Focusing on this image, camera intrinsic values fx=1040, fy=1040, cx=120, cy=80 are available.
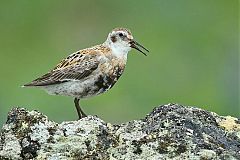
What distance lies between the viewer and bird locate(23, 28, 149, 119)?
43.1 ft

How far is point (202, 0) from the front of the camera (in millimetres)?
35000

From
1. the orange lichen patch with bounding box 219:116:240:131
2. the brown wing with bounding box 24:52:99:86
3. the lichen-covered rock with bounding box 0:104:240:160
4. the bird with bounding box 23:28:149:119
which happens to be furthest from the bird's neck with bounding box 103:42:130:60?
the lichen-covered rock with bounding box 0:104:240:160

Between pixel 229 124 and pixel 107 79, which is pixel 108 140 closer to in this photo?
pixel 229 124

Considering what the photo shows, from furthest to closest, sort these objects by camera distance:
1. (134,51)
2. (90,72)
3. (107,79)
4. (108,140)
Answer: (134,51) → (90,72) → (107,79) → (108,140)

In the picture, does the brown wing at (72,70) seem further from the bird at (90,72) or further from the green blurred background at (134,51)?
the green blurred background at (134,51)

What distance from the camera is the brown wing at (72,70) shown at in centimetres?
1331

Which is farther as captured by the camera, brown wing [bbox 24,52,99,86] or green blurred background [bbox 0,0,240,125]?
green blurred background [bbox 0,0,240,125]

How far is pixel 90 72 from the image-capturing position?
523 inches

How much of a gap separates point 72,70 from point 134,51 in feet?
42.9

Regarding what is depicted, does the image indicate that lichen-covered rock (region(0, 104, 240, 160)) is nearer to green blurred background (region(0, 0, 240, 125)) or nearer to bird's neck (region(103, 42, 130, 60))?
bird's neck (region(103, 42, 130, 60))

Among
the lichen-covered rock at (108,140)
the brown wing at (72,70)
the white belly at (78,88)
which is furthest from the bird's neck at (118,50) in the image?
the lichen-covered rock at (108,140)

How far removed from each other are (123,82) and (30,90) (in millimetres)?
2739

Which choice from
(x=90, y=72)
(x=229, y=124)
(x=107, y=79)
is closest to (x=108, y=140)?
(x=229, y=124)

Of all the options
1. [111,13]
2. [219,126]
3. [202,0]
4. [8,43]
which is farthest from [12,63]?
[219,126]
